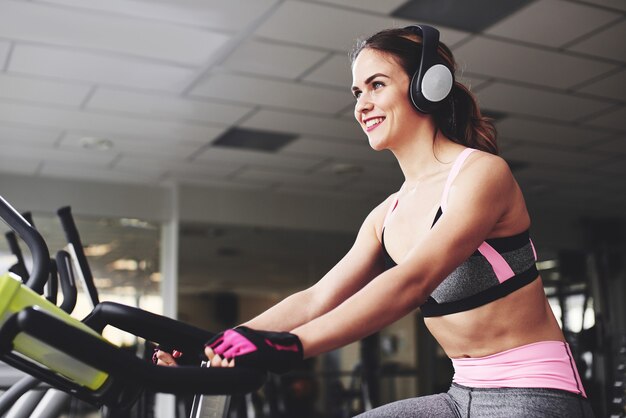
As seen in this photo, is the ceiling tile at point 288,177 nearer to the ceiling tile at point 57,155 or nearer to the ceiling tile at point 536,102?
the ceiling tile at point 57,155

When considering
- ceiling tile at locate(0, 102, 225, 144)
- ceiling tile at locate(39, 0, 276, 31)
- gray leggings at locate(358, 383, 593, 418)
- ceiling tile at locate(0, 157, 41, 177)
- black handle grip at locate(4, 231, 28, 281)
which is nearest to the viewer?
gray leggings at locate(358, 383, 593, 418)

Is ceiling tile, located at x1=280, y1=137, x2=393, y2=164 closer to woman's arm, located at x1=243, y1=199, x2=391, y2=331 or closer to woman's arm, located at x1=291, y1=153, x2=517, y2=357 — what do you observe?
woman's arm, located at x1=243, y1=199, x2=391, y2=331

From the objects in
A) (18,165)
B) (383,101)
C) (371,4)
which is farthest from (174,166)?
(383,101)

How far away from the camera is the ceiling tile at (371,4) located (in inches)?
143

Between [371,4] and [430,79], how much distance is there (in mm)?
2607

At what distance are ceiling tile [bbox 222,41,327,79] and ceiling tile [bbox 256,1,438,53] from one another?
126 millimetres

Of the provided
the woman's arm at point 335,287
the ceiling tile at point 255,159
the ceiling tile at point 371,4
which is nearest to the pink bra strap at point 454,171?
the woman's arm at point 335,287

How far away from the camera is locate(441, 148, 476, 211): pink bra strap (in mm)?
1084

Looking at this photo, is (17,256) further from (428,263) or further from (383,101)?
(428,263)

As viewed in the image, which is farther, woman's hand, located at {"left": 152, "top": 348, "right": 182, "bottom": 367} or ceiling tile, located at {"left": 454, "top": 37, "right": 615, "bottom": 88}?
ceiling tile, located at {"left": 454, "top": 37, "right": 615, "bottom": 88}

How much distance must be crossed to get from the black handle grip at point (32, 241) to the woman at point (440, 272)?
9.0 inches

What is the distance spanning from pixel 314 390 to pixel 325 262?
1.48 m

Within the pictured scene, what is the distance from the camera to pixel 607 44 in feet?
13.7

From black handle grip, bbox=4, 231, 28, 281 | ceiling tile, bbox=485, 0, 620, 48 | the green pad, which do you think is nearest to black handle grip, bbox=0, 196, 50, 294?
the green pad
